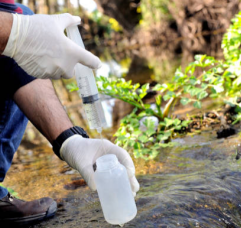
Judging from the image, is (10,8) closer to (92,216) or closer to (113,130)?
(92,216)

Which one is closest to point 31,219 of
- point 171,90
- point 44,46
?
point 44,46

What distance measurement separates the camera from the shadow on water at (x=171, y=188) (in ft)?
4.86

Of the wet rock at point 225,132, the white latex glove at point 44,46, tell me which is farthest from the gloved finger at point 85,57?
the wet rock at point 225,132

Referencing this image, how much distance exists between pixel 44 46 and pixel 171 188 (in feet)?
3.25

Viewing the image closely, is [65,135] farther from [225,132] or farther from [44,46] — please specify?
[225,132]

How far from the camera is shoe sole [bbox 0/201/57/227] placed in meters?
1.81

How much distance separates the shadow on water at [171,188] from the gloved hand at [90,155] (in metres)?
0.18

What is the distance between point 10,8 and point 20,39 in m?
0.52

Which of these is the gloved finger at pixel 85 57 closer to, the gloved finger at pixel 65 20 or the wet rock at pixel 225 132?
the gloved finger at pixel 65 20

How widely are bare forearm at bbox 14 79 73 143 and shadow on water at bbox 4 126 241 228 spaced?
0.46 metres

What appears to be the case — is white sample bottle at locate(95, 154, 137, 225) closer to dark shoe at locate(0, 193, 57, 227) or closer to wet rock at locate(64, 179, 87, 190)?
dark shoe at locate(0, 193, 57, 227)

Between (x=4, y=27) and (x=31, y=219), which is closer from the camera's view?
(x=4, y=27)

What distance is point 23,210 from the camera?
72.6 inches

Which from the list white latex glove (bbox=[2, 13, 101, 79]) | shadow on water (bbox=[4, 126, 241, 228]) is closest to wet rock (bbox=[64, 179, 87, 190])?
shadow on water (bbox=[4, 126, 241, 228])
